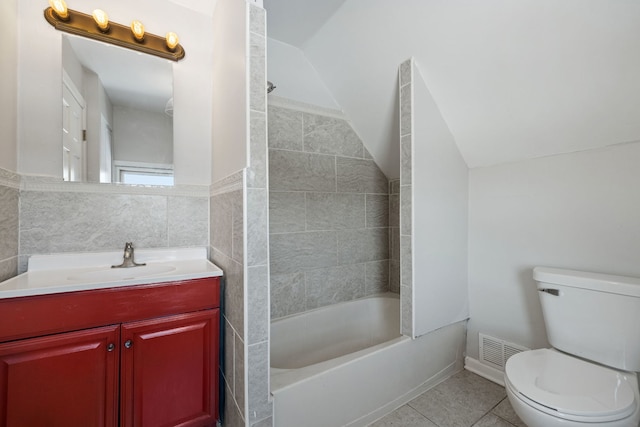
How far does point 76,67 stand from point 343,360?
220 cm

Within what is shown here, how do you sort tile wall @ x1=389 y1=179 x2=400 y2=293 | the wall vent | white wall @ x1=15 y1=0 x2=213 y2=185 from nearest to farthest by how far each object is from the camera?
white wall @ x1=15 y1=0 x2=213 y2=185 < the wall vent < tile wall @ x1=389 y1=179 x2=400 y2=293

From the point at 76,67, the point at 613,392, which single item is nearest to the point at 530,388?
the point at 613,392

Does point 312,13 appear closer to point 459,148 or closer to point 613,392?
point 459,148

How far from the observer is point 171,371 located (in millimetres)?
1279

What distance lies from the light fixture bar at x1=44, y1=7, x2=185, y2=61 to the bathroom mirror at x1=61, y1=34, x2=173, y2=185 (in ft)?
0.11

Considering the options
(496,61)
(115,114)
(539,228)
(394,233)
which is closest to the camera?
(496,61)

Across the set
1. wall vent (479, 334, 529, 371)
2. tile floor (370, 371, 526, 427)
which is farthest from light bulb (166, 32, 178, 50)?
wall vent (479, 334, 529, 371)

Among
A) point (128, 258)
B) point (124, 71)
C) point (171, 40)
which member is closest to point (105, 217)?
point (128, 258)

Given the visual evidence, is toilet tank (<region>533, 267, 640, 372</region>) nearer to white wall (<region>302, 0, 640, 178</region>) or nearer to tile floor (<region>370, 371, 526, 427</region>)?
tile floor (<region>370, 371, 526, 427</region>)

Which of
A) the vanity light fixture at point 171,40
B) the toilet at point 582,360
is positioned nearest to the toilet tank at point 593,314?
the toilet at point 582,360

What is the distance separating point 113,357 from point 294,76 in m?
2.11

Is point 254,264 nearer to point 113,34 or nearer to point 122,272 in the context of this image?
point 122,272

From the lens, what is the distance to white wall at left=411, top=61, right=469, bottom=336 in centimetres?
178

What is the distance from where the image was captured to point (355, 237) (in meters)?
2.53
